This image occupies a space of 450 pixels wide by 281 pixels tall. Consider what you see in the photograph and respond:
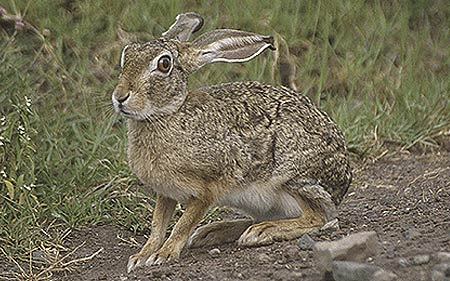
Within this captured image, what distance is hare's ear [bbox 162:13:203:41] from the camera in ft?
21.5

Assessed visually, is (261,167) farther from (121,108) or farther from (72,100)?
(72,100)

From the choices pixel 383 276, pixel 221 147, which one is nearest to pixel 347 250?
pixel 383 276

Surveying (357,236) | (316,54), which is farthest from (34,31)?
(357,236)

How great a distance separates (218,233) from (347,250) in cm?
148

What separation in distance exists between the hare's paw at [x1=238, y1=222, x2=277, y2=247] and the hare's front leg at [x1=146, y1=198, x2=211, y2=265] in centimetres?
25

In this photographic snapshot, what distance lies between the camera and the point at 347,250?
5.09 metres

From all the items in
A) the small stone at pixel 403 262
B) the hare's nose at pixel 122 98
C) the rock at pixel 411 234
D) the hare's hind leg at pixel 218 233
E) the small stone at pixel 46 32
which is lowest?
the small stone at pixel 46 32

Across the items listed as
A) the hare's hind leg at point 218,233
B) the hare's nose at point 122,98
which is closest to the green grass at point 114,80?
the hare's hind leg at point 218,233

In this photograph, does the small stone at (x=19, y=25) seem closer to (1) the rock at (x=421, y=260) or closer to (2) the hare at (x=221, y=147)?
(2) the hare at (x=221, y=147)

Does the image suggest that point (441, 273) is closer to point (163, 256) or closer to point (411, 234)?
point (411, 234)

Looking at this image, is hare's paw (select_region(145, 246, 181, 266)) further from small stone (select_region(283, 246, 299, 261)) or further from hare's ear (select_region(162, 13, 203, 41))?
hare's ear (select_region(162, 13, 203, 41))

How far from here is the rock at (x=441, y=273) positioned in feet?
15.5

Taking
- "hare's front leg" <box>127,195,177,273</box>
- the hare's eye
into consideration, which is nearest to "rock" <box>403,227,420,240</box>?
"hare's front leg" <box>127,195,177,273</box>

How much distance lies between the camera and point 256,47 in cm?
637
